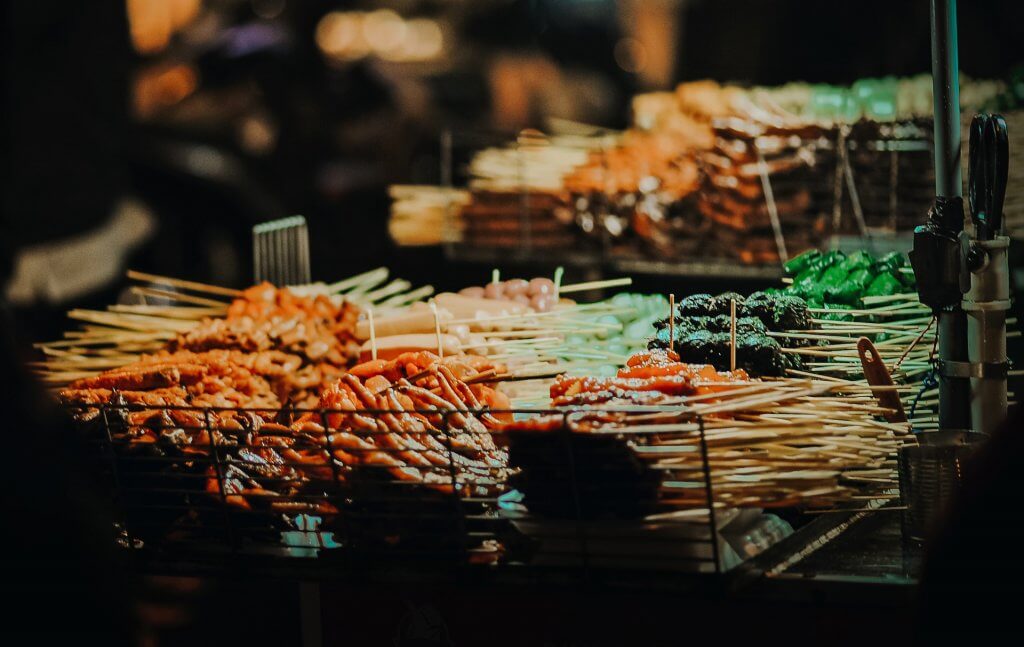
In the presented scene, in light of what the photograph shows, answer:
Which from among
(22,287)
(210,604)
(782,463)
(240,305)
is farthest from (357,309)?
(22,287)

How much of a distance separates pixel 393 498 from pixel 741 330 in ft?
3.49

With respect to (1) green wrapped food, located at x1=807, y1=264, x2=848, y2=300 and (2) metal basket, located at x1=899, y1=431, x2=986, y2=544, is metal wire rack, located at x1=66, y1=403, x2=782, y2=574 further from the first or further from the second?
(1) green wrapped food, located at x1=807, y1=264, x2=848, y2=300

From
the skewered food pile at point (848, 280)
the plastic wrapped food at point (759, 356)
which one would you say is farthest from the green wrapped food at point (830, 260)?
the plastic wrapped food at point (759, 356)

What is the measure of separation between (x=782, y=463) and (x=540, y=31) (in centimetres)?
1014

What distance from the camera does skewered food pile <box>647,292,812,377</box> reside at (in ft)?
8.52

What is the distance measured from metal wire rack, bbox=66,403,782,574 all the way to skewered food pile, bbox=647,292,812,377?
2.16ft

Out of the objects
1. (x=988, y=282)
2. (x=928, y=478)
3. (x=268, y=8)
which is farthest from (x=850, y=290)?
(x=268, y=8)

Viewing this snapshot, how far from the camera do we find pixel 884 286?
303 centimetres

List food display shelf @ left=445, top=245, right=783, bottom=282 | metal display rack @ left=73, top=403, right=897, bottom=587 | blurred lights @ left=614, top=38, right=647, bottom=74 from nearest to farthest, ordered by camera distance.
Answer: metal display rack @ left=73, top=403, right=897, bottom=587 < food display shelf @ left=445, top=245, right=783, bottom=282 < blurred lights @ left=614, top=38, right=647, bottom=74

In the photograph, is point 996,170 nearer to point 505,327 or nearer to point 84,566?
point 505,327

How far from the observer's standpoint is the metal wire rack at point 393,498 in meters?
1.91

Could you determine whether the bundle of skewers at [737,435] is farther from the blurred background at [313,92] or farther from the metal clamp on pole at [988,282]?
the blurred background at [313,92]

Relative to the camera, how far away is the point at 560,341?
324cm

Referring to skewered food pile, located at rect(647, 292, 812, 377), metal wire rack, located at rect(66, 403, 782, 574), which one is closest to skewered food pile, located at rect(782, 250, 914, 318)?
skewered food pile, located at rect(647, 292, 812, 377)
